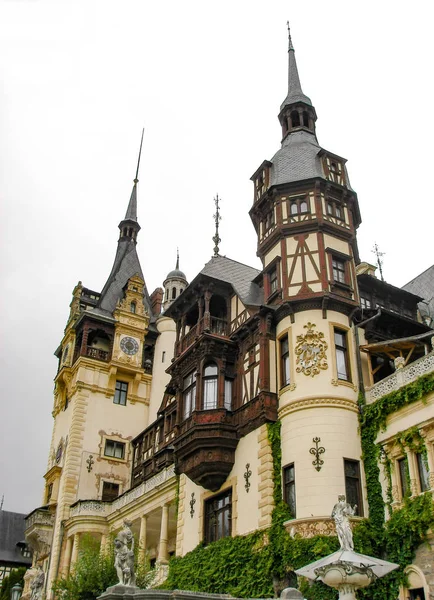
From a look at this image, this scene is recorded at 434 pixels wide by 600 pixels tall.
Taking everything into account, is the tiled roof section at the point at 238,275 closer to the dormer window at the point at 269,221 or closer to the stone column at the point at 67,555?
the dormer window at the point at 269,221

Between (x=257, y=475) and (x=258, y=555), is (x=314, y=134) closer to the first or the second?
(x=257, y=475)

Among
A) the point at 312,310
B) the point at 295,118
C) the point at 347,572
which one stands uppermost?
the point at 295,118

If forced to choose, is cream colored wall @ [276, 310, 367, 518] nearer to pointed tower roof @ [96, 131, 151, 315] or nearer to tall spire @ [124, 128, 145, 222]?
pointed tower roof @ [96, 131, 151, 315]

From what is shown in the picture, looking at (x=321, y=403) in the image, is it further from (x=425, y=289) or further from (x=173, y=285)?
(x=173, y=285)

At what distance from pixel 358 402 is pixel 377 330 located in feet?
14.7

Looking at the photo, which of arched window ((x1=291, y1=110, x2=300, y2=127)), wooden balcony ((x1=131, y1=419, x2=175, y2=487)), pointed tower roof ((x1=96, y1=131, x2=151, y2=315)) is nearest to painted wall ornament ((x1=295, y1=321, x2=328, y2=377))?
wooden balcony ((x1=131, y1=419, x2=175, y2=487))

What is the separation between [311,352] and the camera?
27.0m

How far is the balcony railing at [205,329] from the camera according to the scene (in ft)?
103

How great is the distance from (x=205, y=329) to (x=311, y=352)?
228 inches

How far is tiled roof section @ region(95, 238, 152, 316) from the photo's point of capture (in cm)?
5206

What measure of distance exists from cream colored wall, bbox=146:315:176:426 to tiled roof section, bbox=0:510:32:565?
25821mm

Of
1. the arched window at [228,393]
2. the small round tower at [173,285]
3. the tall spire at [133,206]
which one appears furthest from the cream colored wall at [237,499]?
the tall spire at [133,206]

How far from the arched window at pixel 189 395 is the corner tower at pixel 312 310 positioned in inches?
188

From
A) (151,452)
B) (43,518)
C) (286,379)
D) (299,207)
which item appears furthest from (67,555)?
(299,207)
